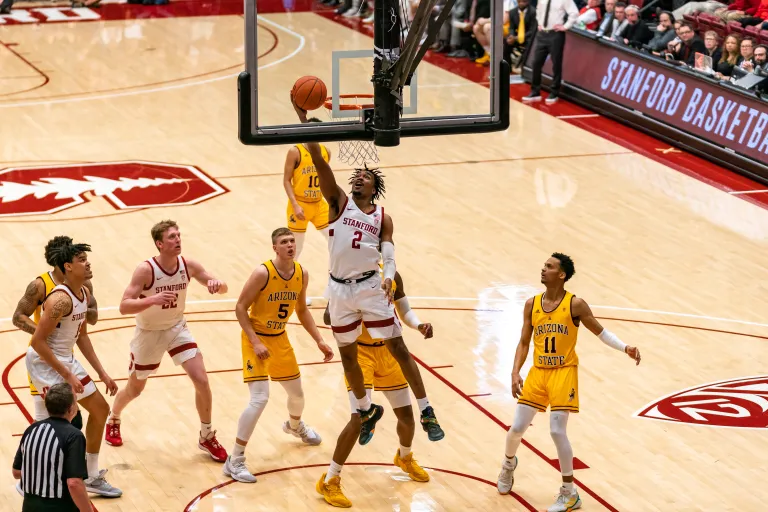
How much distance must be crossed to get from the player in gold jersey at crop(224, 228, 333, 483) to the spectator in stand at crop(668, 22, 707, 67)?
11.4 m

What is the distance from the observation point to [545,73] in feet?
75.0

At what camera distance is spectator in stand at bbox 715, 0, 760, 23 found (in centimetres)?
2064

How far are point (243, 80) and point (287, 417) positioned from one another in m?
3.08

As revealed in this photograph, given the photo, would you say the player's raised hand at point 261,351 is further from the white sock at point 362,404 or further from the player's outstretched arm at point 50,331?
the player's outstretched arm at point 50,331

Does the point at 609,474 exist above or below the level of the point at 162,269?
below

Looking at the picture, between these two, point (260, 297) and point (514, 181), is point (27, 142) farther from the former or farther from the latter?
point (260, 297)

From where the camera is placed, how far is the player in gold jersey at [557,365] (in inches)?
369

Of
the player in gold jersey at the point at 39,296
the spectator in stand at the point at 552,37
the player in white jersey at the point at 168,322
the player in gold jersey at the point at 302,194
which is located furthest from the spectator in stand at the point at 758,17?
the player in gold jersey at the point at 39,296

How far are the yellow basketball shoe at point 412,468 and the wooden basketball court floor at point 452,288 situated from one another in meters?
0.10

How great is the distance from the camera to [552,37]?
21.9 m

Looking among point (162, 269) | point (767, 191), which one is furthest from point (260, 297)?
point (767, 191)

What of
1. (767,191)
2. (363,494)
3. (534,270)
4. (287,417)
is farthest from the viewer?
(767,191)

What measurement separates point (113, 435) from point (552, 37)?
13.5 meters

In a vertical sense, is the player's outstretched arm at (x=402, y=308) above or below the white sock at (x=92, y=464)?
above
